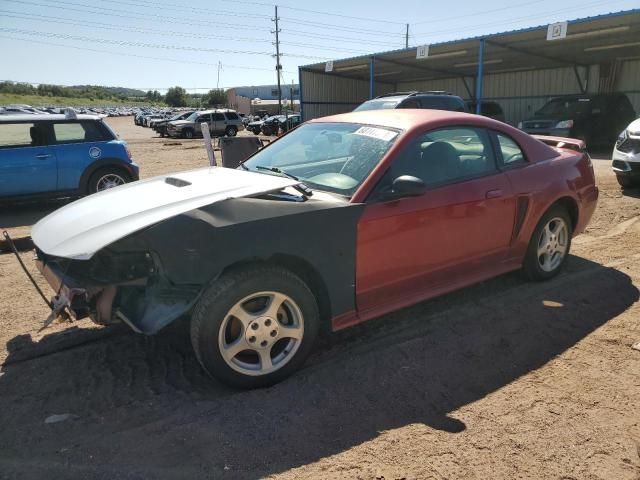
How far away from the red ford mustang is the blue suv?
5.09 metres

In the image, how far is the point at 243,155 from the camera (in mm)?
7047

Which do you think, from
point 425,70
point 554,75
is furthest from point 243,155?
point 554,75

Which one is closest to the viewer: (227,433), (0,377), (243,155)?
(227,433)

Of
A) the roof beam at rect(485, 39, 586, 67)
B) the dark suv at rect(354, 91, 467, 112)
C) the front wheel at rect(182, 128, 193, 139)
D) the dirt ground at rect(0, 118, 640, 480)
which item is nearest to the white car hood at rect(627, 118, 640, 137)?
the dark suv at rect(354, 91, 467, 112)

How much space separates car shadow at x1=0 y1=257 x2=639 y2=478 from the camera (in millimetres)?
2391

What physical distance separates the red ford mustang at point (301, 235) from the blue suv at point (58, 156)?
16.7 ft

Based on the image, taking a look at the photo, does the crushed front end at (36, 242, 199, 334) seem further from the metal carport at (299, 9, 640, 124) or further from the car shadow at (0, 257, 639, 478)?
the metal carport at (299, 9, 640, 124)

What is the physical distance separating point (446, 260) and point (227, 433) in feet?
6.52

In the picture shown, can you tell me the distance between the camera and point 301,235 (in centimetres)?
291

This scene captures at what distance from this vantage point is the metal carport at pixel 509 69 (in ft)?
56.6

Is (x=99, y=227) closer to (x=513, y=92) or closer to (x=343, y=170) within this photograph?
(x=343, y=170)

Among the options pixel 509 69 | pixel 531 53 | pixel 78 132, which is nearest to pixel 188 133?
pixel 509 69

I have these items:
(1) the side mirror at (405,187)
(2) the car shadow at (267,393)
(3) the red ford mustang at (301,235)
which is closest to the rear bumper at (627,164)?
(3) the red ford mustang at (301,235)

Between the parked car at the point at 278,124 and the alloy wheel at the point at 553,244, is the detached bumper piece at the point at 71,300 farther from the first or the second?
the parked car at the point at 278,124
